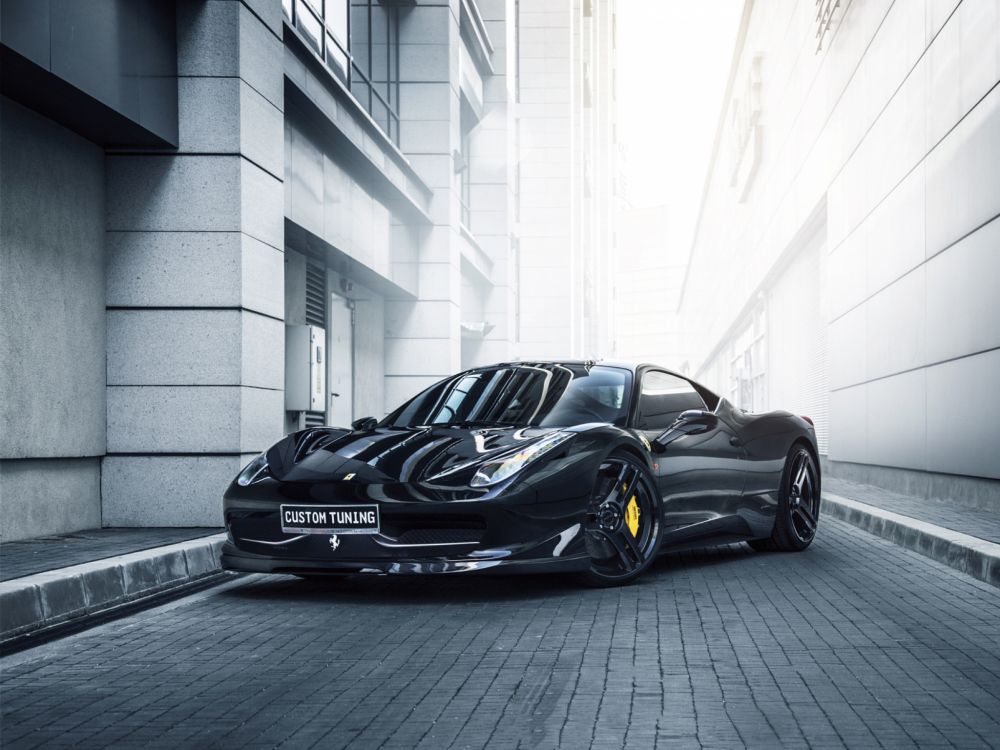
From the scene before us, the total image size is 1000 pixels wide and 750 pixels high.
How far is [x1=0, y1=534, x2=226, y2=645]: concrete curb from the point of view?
5277 mm

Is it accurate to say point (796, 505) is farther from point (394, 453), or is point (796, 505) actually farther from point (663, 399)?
point (394, 453)

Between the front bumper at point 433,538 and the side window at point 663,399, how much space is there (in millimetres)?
1198

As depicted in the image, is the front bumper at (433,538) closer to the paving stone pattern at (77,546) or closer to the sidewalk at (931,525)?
the paving stone pattern at (77,546)

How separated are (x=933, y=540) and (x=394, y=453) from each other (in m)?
4.00

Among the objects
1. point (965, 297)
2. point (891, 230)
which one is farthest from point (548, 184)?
point (965, 297)

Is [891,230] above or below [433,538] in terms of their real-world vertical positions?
above

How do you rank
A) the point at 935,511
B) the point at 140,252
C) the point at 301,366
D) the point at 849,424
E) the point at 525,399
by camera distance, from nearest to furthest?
1. the point at 525,399
2. the point at 140,252
3. the point at 935,511
4. the point at 301,366
5. the point at 849,424

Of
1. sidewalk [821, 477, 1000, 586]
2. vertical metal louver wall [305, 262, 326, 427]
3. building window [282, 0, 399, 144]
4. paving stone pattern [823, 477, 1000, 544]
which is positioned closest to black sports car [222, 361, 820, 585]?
sidewalk [821, 477, 1000, 586]

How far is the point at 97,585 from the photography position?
600 centimetres

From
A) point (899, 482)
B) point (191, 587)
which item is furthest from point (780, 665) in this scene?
point (899, 482)

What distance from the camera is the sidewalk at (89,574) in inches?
210

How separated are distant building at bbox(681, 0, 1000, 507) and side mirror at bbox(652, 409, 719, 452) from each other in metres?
4.25

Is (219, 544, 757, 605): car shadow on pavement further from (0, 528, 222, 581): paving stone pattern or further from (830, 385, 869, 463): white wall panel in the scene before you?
(830, 385, 869, 463): white wall panel

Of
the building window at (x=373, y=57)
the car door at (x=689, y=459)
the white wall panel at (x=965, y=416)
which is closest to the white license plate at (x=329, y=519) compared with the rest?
the car door at (x=689, y=459)
